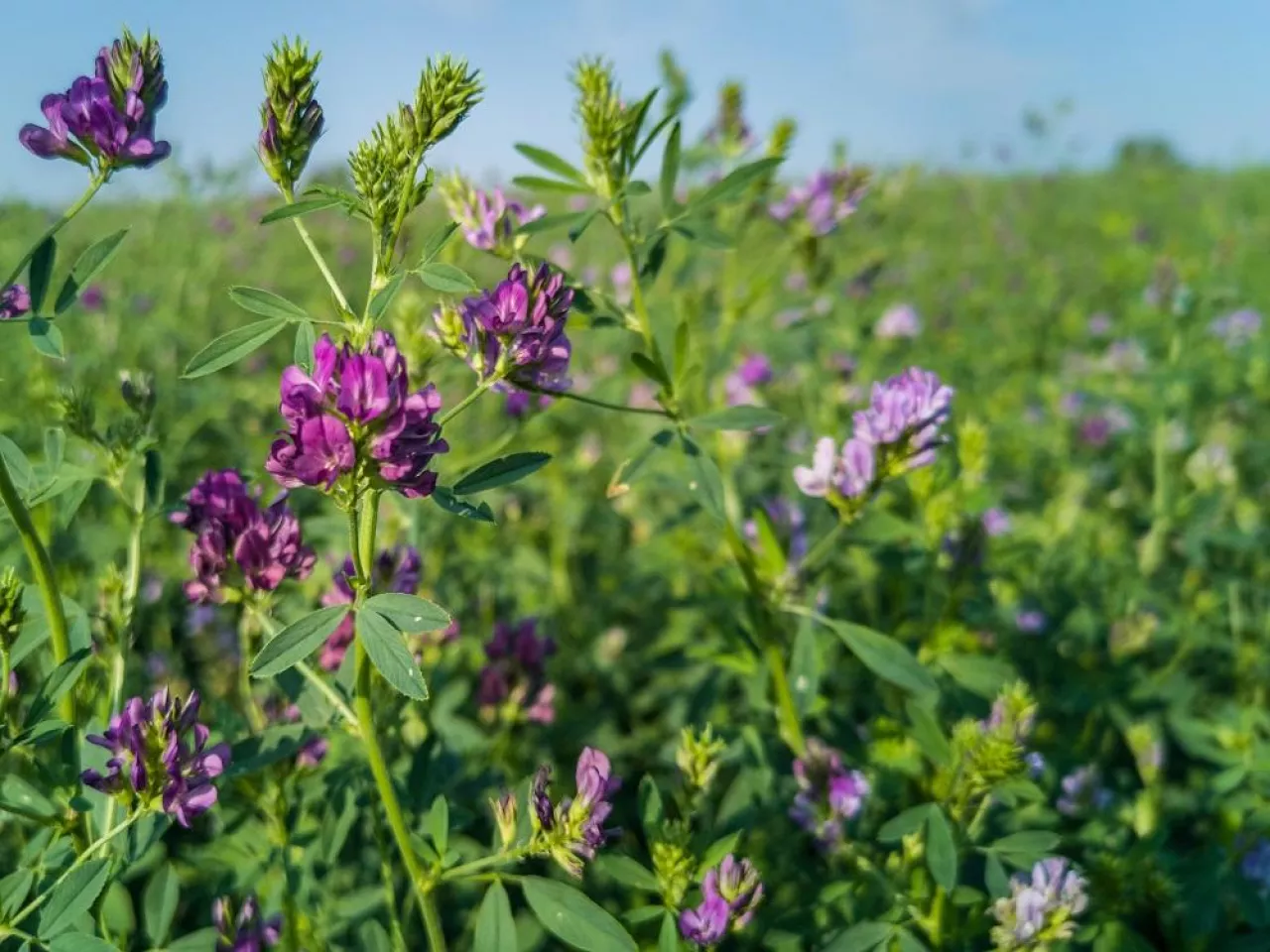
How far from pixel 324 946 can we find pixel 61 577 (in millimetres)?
868

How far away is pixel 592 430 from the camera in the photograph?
4.91m

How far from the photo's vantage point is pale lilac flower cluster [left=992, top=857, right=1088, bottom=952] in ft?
4.87

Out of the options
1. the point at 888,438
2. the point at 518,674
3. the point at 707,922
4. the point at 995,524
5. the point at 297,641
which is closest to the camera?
the point at 297,641

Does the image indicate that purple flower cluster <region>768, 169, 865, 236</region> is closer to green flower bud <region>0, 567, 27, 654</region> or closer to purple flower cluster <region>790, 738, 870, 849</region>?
purple flower cluster <region>790, 738, 870, 849</region>

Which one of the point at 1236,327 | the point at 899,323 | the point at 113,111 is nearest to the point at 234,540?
the point at 113,111

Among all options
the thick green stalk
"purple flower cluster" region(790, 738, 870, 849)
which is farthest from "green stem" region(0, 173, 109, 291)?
"purple flower cluster" region(790, 738, 870, 849)

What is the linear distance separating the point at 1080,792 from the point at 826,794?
709 millimetres

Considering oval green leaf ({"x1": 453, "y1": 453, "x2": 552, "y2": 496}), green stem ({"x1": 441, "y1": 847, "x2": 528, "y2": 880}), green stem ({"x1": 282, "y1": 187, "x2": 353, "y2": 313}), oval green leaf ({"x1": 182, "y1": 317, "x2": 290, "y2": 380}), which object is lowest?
green stem ({"x1": 441, "y1": 847, "x2": 528, "y2": 880})

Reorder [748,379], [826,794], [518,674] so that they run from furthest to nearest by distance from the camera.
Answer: [748,379] → [518,674] → [826,794]

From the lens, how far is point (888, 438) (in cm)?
161

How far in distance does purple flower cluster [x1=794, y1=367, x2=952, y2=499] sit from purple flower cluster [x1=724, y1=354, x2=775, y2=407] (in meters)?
1.84

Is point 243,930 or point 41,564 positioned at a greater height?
point 41,564

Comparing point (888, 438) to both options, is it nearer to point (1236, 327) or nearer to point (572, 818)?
point (572, 818)

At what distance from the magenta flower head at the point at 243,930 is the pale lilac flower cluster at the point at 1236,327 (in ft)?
14.2
